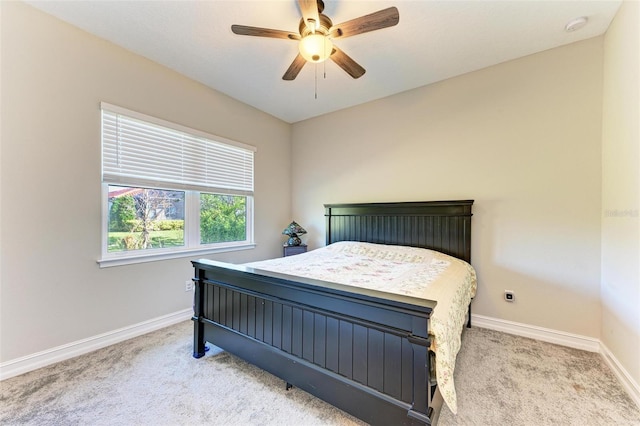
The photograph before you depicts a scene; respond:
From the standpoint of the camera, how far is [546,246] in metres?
2.48

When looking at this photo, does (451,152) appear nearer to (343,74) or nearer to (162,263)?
(343,74)

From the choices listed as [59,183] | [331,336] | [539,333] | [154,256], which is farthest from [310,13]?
[539,333]

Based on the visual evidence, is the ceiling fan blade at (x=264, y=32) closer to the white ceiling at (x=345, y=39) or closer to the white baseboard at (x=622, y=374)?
the white ceiling at (x=345, y=39)

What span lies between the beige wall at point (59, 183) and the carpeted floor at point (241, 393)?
0.40m

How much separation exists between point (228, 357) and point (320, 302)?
1186 mm

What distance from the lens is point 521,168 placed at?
8.48 feet

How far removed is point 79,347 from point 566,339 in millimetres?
4337

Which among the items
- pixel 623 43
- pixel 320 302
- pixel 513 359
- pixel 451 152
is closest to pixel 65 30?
pixel 320 302

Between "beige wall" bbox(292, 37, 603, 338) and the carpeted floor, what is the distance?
608 millimetres

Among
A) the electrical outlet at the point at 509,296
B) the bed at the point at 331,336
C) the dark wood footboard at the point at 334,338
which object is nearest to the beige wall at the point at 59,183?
the bed at the point at 331,336

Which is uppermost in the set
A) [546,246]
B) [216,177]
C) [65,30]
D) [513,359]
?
[65,30]

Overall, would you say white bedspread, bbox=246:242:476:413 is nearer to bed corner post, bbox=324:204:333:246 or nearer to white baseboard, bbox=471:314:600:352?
white baseboard, bbox=471:314:600:352

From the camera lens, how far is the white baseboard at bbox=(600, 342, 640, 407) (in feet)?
5.41

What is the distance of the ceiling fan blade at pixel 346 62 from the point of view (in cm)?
192
